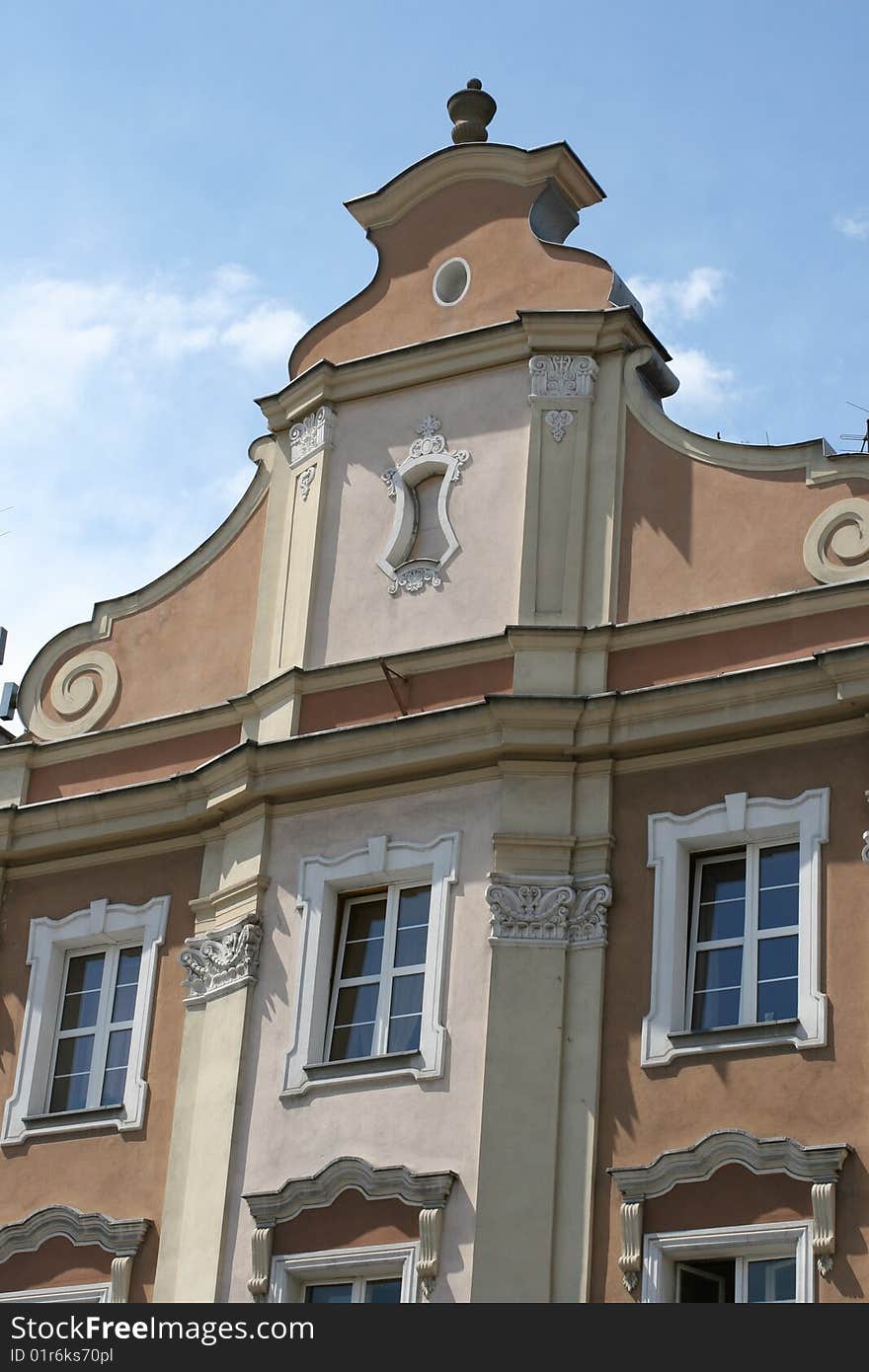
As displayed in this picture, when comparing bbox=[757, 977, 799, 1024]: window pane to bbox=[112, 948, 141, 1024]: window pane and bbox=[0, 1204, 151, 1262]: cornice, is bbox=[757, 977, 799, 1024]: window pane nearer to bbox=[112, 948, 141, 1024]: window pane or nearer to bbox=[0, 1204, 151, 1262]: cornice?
bbox=[0, 1204, 151, 1262]: cornice

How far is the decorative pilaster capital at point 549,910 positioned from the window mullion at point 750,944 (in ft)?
3.49

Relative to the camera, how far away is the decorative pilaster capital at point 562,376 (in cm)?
2197

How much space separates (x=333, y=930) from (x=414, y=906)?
70 centimetres

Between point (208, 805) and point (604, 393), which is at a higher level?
point (604, 393)

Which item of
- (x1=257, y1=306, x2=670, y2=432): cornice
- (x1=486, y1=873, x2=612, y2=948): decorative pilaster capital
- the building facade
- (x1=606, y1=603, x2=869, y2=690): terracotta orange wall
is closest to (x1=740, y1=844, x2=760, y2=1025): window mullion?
the building facade

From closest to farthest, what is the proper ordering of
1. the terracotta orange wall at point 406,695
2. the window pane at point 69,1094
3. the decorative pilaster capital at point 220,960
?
the decorative pilaster capital at point 220,960 → the terracotta orange wall at point 406,695 → the window pane at point 69,1094

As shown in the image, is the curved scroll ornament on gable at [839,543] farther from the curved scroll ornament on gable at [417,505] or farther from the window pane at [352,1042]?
the window pane at [352,1042]

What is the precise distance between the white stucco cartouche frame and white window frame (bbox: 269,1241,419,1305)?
51.2 inches

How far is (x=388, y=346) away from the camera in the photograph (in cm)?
2312

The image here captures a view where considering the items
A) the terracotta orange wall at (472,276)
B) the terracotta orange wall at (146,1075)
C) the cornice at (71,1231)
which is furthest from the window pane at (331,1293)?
the terracotta orange wall at (472,276)
